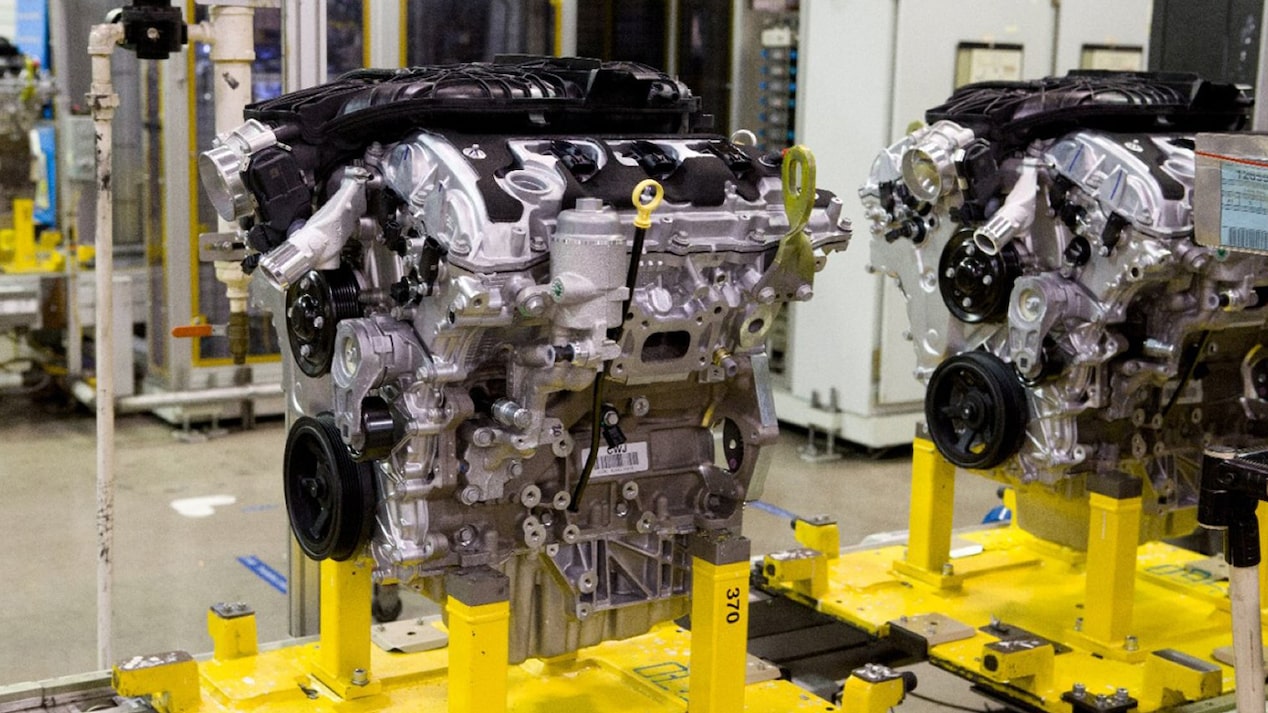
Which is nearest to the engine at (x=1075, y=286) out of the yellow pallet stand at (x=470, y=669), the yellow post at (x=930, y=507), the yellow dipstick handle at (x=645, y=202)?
the yellow post at (x=930, y=507)

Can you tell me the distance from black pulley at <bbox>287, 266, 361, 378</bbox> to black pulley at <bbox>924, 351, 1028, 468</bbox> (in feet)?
6.58

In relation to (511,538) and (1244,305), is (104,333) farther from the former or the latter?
(1244,305)

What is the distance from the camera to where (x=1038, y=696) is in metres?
4.33

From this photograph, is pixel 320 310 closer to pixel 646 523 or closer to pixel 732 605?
pixel 646 523

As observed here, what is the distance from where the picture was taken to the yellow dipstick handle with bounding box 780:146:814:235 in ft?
11.5

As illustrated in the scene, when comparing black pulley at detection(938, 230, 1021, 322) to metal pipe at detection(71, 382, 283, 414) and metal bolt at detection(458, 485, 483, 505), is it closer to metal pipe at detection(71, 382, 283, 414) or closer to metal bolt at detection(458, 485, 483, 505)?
metal bolt at detection(458, 485, 483, 505)

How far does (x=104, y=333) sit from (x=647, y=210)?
1.74 meters

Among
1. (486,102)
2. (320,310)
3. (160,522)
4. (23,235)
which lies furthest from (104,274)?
(23,235)

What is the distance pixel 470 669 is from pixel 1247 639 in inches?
67.0

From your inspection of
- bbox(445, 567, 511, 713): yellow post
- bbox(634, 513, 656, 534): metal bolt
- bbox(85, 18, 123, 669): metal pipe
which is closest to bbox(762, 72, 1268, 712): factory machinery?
bbox(634, 513, 656, 534): metal bolt

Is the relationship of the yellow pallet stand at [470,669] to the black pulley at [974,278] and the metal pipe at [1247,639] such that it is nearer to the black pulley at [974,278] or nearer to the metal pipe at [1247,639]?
the black pulley at [974,278]

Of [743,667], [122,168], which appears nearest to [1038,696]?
[743,667]

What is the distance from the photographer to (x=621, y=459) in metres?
3.81

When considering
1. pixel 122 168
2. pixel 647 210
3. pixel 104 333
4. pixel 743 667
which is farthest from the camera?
pixel 122 168
